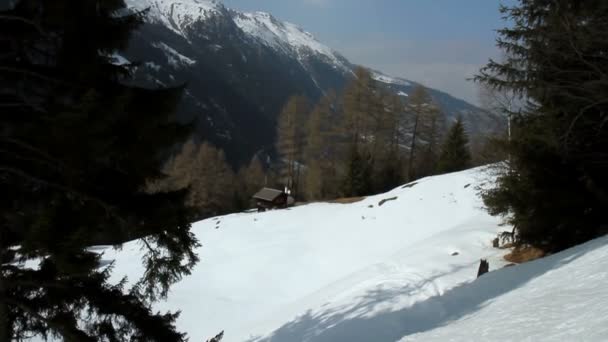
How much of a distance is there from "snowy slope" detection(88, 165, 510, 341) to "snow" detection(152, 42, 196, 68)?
326 feet

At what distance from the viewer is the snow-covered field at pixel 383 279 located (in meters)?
4.19

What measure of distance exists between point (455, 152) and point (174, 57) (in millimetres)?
104772

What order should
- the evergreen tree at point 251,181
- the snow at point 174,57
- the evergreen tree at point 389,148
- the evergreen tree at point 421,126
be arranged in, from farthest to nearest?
1. the snow at point 174,57
2. the evergreen tree at point 251,181
3. the evergreen tree at point 421,126
4. the evergreen tree at point 389,148

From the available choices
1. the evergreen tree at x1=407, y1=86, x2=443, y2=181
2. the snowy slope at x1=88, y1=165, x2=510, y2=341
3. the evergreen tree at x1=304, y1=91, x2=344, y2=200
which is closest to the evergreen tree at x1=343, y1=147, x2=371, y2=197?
the evergreen tree at x1=304, y1=91, x2=344, y2=200

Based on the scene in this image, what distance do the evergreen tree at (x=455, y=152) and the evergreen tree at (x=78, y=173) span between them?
101 ft

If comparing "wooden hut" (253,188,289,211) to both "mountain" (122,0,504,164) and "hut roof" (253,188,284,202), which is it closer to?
"hut roof" (253,188,284,202)

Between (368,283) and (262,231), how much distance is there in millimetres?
12421

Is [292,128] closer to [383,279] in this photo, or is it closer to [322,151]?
[322,151]

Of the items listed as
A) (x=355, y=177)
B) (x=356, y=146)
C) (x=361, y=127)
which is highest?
(x=361, y=127)

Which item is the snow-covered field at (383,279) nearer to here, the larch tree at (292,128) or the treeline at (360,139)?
the treeline at (360,139)

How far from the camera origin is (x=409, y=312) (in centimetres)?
686

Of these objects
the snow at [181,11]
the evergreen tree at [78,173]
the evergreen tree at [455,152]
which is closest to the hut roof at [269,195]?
the evergreen tree at [455,152]

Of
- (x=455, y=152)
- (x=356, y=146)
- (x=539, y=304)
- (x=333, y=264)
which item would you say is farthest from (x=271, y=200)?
(x=539, y=304)

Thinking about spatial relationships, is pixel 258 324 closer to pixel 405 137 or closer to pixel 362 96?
pixel 362 96
